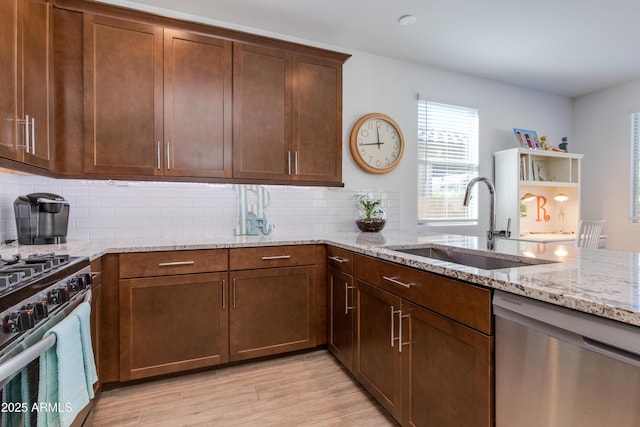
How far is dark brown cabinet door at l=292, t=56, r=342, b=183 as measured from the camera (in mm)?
2711

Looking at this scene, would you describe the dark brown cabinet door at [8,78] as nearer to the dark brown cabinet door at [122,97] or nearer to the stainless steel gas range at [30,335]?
the dark brown cabinet door at [122,97]

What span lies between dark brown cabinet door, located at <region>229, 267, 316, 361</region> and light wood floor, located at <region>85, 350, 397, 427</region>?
0.53 ft

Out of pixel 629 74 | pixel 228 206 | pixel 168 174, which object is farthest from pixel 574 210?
pixel 168 174

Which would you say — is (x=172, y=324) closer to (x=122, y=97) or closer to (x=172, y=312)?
(x=172, y=312)

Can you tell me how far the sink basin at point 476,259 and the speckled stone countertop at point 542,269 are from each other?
0.03 m

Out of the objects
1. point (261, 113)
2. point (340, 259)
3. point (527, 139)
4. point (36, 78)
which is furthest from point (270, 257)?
point (527, 139)

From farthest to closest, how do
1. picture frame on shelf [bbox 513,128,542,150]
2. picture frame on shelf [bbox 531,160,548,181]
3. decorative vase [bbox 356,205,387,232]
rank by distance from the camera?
picture frame on shelf [bbox 531,160,548,181], picture frame on shelf [bbox 513,128,542,150], decorative vase [bbox 356,205,387,232]

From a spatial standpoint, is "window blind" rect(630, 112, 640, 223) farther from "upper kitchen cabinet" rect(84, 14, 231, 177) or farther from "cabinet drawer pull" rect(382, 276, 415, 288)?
"upper kitchen cabinet" rect(84, 14, 231, 177)

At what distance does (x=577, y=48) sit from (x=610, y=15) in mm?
571

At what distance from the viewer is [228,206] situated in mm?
2762

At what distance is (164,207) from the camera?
258 centimetres

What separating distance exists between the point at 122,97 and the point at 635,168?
5440mm

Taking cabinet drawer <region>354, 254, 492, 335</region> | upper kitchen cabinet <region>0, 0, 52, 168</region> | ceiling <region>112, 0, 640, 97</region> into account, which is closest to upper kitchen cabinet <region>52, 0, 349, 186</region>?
upper kitchen cabinet <region>0, 0, 52, 168</region>

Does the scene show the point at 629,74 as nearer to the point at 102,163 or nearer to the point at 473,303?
the point at 473,303
